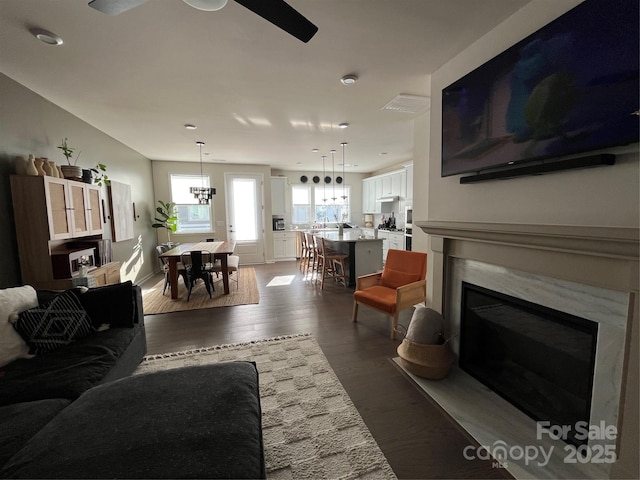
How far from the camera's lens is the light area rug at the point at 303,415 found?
144 centimetres

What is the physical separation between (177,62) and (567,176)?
9.53ft

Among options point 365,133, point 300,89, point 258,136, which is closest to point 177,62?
point 300,89

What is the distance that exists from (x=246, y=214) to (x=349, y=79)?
5211mm

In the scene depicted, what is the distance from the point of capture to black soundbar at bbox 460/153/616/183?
1.25 metres

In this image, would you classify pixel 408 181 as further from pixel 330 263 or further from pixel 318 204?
pixel 318 204

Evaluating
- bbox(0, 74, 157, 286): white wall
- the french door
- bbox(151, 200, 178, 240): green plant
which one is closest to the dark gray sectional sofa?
bbox(0, 74, 157, 286): white wall

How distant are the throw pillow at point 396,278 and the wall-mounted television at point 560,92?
1535 millimetres

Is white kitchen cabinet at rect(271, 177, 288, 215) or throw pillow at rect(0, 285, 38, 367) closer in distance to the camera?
throw pillow at rect(0, 285, 38, 367)

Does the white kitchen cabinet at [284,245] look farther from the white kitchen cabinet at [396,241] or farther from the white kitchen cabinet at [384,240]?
the white kitchen cabinet at [396,241]

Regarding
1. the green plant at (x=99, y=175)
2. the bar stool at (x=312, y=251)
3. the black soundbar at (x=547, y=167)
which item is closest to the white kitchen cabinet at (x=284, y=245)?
the bar stool at (x=312, y=251)

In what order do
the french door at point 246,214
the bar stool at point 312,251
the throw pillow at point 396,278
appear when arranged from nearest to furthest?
the throw pillow at point 396,278 → the bar stool at point 312,251 → the french door at point 246,214

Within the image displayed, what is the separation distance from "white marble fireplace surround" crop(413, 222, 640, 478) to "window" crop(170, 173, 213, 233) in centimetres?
613

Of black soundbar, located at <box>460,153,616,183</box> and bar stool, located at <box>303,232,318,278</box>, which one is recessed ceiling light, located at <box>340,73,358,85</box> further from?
bar stool, located at <box>303,232,318,278</box>

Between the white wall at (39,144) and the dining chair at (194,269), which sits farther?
the dining chair at (194,269)
